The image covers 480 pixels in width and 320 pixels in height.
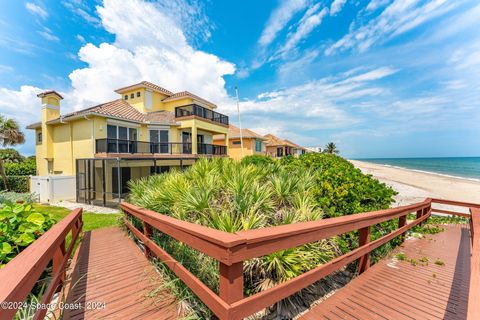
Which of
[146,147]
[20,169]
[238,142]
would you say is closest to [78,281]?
[146,147]

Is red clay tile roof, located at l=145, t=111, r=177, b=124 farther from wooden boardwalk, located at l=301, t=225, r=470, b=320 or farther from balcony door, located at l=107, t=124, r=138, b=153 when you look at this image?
wooden boardwalk, located at l=301, t=225, r=470, b=320

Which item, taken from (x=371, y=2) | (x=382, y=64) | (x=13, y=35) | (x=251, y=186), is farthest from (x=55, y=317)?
(x=382, y=64)

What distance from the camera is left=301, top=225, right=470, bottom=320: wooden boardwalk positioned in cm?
245

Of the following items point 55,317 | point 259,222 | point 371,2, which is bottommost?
point 55,317

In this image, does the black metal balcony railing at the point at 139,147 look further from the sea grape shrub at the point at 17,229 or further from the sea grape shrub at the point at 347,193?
the sea grape shrub at the point at 347,193

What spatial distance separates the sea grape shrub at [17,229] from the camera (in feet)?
10.0

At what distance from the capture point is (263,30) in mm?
13828

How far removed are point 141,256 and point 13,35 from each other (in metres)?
12.1

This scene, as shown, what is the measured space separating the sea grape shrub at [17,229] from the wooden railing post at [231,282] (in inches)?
136

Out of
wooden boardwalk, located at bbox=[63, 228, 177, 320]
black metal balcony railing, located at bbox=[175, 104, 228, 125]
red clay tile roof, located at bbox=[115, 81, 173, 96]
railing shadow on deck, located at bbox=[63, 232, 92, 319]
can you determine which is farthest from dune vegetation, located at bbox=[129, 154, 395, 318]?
red clay tile roof, located at bbox=[115, 81, 173, 96]

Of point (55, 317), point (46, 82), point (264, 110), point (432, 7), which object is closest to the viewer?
point (55, 317)

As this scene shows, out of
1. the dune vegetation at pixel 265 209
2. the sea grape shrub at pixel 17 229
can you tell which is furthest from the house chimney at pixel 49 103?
the sea grape shrub at pixel 17 229

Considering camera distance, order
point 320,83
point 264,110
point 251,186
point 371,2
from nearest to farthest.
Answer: point 251,186 < point 371,2 < point 320,83 < point 264,110

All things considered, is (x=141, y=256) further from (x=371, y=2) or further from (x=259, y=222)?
(x=371, y=2)
